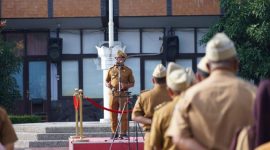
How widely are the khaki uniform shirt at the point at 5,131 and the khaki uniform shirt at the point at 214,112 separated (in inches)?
85.2

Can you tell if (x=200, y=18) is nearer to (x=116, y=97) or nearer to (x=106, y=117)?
(x=106, y=117)

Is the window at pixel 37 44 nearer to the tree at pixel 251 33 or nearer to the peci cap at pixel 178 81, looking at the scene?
the tree at pixel 251 33

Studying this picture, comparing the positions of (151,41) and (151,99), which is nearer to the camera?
(151,99)

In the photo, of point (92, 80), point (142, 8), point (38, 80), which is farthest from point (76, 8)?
point (38, 80)

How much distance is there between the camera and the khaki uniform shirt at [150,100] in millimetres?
9930

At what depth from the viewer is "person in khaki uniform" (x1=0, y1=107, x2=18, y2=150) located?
7.08m

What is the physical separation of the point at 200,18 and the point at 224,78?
28305 mm

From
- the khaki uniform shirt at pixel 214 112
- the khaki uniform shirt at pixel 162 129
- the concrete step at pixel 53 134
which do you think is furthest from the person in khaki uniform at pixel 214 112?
the concrete step at pixel 53 134

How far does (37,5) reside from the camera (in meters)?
33.0

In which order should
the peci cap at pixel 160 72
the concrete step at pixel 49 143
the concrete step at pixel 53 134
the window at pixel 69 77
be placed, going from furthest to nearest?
the window at pixel 69 77, the concrete step at pixel 53 134, the concrete step at pixel 49 143, the peci cap at pixel 160 72

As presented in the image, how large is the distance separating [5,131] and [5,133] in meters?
0.02

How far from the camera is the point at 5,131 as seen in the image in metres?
7.11

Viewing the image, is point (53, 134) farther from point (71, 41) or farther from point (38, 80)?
point (38, 80)

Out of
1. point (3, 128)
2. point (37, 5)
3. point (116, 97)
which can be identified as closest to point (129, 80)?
point (116, 97)
